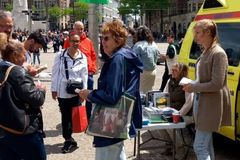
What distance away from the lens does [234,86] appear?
5.86 metres

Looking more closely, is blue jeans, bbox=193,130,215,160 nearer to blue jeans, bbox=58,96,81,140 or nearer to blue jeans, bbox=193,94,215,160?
blue jeans, bbox=193,94,215,160

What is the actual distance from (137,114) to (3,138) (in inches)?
48.8

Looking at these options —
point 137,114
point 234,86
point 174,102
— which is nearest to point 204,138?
point 137,114

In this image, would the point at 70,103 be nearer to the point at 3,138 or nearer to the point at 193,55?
the point at 193,55

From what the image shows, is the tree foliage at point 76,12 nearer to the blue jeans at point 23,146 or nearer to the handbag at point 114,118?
the blue jeans at point 23,146

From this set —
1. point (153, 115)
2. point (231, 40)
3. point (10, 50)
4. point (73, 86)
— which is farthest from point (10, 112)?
point (231, 40)

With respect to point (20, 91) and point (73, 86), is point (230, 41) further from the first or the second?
point (20, 91)

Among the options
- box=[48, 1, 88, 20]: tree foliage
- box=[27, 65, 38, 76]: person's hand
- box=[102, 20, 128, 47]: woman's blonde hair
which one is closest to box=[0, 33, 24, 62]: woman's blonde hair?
box=[27, 65, 38, 76]: person's hand

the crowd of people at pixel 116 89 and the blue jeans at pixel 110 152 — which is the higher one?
the crowd of people at pixel 116 89

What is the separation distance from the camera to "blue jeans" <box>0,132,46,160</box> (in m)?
4.12

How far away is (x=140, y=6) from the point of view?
84.8 meters

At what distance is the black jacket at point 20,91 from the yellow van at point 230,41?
279cm

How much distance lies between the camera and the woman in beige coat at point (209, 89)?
4.48 meters

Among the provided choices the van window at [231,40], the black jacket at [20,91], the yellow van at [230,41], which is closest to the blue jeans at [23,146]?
the black jacket at [20,91]
